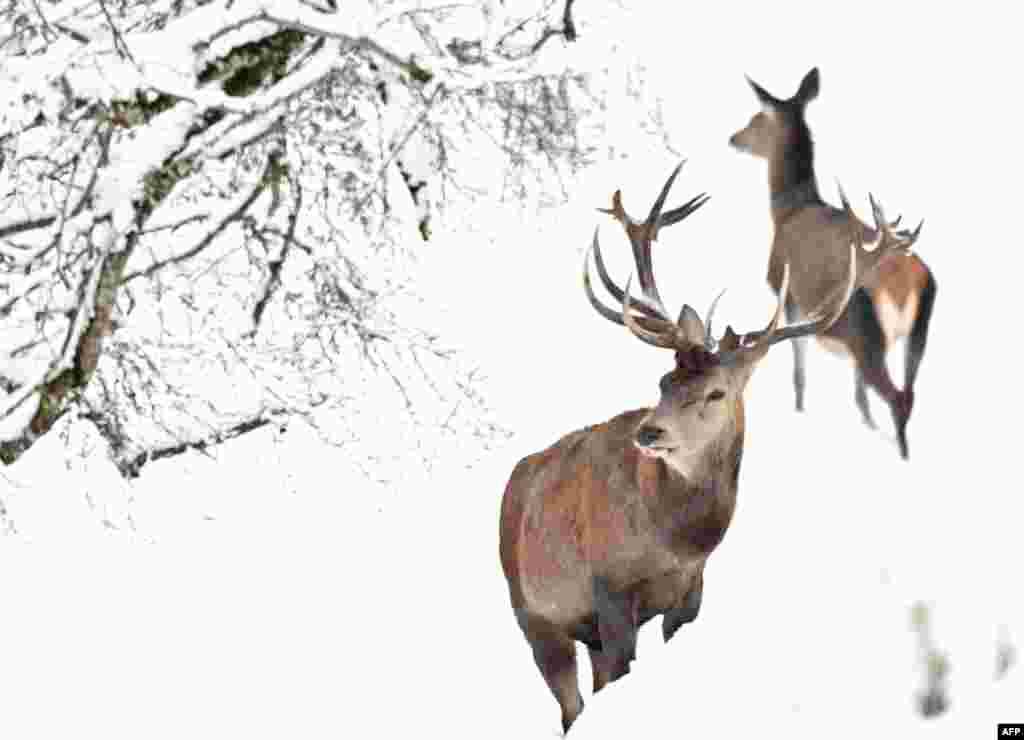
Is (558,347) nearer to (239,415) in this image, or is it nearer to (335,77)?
(239,415)

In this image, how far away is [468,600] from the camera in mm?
11156

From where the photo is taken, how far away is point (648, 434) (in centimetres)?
580

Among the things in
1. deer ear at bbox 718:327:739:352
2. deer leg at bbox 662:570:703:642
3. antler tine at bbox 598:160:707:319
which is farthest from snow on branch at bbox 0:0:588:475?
deer leg at bbox 662:570:703:642

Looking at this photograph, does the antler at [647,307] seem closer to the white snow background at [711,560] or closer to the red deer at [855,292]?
the white snow background at [711,560]

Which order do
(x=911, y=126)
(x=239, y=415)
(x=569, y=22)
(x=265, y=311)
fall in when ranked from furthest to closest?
(x=911, y=126) → (x=265, y=311) → (x=239, y=415) → (x=569, y=22)

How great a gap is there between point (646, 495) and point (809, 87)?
15.5ft

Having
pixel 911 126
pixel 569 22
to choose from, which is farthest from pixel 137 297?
pixel 911 126

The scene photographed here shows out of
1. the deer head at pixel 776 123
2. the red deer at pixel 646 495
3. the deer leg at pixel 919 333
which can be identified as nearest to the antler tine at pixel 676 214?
the red deer at pixel 646 495

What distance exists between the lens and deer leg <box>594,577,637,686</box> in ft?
20.4

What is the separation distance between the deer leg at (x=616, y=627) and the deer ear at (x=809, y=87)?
4676mm

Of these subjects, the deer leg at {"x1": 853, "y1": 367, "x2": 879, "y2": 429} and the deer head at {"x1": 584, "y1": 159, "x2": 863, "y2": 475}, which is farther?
the deer leg at {"x1": 853, "y1": 367, "x2": 879, "y2": 429}

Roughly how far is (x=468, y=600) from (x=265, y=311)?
2.16m

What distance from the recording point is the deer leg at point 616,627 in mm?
6211

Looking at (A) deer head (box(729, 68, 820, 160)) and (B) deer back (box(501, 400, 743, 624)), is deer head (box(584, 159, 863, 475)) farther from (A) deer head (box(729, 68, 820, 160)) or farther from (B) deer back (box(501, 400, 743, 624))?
(A) deer head (box(729, 68, 820, 160))
